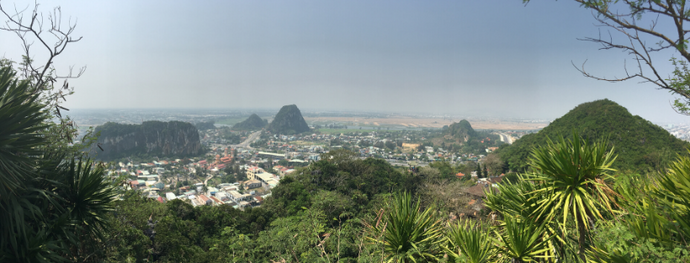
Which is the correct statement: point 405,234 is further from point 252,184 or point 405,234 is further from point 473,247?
point 252,184

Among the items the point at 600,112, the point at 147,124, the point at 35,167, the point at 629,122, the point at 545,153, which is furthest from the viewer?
the point at 147,124

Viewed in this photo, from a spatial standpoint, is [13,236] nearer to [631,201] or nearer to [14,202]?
[14,202]

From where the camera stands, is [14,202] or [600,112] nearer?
[14,202]

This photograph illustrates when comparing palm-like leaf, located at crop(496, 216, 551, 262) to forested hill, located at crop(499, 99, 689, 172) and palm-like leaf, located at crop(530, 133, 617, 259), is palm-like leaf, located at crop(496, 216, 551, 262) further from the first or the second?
forested hill, located at crop(499, 99, 689, 172)

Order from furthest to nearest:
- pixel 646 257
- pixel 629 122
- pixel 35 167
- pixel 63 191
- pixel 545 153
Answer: pixel 629 122
pixel 63 191
pixel 35 167
pixel 545 153
pixel 646 257

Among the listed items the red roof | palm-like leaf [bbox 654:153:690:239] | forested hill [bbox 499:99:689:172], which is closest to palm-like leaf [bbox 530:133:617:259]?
palm-like leaf [bbox 654:153:690:239]

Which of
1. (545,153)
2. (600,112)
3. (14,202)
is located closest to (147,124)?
(14,202)

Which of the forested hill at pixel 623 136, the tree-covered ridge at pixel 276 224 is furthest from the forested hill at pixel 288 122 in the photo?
the forested hill at pixel 623 136
